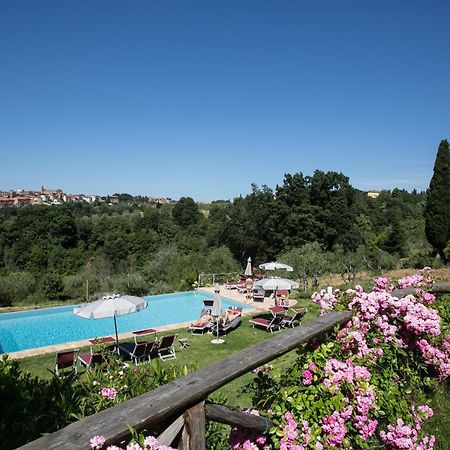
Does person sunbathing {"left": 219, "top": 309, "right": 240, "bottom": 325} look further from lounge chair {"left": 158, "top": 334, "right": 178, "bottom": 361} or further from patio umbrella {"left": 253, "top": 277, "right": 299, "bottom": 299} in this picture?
lounge chair {"left": 158, "top": 334, "right": 178, "bottom": 361}

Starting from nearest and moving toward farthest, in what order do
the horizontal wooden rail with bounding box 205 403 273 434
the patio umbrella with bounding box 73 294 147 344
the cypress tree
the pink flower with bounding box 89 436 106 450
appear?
the pink flower with bounding box 89 436 106 450 → the horizontal wooden rail with bounding box 205 403 273 434 → the patio umbrella with bounding box 73 294 147 344 → the cypress tree

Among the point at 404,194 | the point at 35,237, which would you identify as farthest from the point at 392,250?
the point at 404,194

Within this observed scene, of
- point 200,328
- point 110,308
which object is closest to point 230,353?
point 200,328

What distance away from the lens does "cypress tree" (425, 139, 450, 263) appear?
1034 inches

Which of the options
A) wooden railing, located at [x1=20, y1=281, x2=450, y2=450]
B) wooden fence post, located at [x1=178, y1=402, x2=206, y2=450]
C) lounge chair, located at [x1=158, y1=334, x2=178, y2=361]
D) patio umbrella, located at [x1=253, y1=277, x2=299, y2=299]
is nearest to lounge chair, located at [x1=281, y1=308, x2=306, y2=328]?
patio umbrella, located at [x1=253, y1=277, x2=299, y2=299]

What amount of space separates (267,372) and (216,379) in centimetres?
83

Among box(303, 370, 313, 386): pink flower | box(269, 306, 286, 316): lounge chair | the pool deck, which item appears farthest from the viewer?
box(269, 306, 286, 316): lounge chair

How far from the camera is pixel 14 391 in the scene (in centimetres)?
343

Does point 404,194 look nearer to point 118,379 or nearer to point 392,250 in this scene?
point 392,250

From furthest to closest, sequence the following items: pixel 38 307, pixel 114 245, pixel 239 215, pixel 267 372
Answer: pixel 114 245
pixel 239 215
pixel 38 307
pixel 267 372

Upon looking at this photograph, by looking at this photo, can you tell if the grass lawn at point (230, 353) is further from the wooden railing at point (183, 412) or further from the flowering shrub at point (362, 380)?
the wooden railing at point (183, 412)

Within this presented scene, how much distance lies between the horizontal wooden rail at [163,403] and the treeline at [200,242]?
18490mm

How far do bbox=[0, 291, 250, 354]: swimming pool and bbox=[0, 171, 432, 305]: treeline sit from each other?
76.8 inches

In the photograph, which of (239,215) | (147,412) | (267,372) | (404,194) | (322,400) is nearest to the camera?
(147,412)
